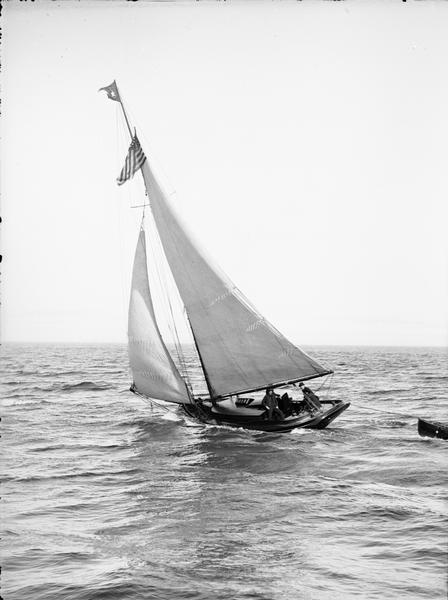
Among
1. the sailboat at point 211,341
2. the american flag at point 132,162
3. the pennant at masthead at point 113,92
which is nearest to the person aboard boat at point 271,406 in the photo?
the sailboat at point 211,341

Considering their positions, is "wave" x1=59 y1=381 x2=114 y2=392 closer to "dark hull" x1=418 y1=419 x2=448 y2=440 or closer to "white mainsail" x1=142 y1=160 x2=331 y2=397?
"white mainsail" x1=142 y1=160 x2=331 y2=397

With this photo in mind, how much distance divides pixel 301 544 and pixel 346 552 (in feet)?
3.31

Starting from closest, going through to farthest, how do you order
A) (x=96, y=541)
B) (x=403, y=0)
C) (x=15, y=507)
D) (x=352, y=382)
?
(x=403, y=0) < (x=96, y=541) < (x=15, y=507) < (x=352, y=382)

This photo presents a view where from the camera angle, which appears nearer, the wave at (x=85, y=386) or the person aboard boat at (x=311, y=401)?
the person aboard boat at (x=311, y=401)

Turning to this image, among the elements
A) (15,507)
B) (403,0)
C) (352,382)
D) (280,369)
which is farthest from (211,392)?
(352,382)

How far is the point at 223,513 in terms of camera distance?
591 inches

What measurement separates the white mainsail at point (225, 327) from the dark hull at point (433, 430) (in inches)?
175

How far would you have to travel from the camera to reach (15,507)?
15.8m

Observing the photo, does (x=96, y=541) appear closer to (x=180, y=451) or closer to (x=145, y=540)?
(x=145, y=540)

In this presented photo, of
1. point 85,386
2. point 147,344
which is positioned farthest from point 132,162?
point 85,386

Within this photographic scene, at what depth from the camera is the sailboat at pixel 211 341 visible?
81.0ft

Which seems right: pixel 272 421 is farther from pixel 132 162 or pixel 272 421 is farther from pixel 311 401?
pixel 132 162

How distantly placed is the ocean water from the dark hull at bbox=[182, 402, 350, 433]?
0.49 m

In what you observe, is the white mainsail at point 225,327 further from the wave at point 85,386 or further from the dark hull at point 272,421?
the wave at point 85,386
